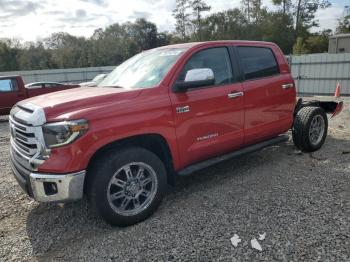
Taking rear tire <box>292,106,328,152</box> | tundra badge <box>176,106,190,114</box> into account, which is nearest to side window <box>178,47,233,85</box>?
tundra badge <box>176,106,190,114</box>

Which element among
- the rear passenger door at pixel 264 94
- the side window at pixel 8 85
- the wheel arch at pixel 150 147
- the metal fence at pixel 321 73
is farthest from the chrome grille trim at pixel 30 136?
the metal fence at pixel 321 73

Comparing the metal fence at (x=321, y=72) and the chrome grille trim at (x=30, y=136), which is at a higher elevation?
the chrome grille trim at (x=30, y=136)

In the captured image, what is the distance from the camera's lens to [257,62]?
190 inches

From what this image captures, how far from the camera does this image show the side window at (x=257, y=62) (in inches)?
181

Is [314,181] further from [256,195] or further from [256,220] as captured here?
[256,220]

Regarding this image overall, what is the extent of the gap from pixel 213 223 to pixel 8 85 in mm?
11888

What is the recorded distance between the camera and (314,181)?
4.43 m

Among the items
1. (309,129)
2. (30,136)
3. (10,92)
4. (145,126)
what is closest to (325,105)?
(309,129)

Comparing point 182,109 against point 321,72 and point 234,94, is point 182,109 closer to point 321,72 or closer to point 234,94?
point 234,94

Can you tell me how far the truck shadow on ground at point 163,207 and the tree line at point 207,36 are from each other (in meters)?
33.8

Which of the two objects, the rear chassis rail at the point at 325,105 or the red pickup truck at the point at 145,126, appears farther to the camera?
the rear chassis rail at the point at 325,105

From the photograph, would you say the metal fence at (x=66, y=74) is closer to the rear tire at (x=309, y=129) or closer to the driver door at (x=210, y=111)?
the rear tire at (x=309, y=129)

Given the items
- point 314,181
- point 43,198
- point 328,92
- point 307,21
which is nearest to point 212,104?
point 314,181

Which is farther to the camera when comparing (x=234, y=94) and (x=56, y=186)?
(x=234, y=94)
